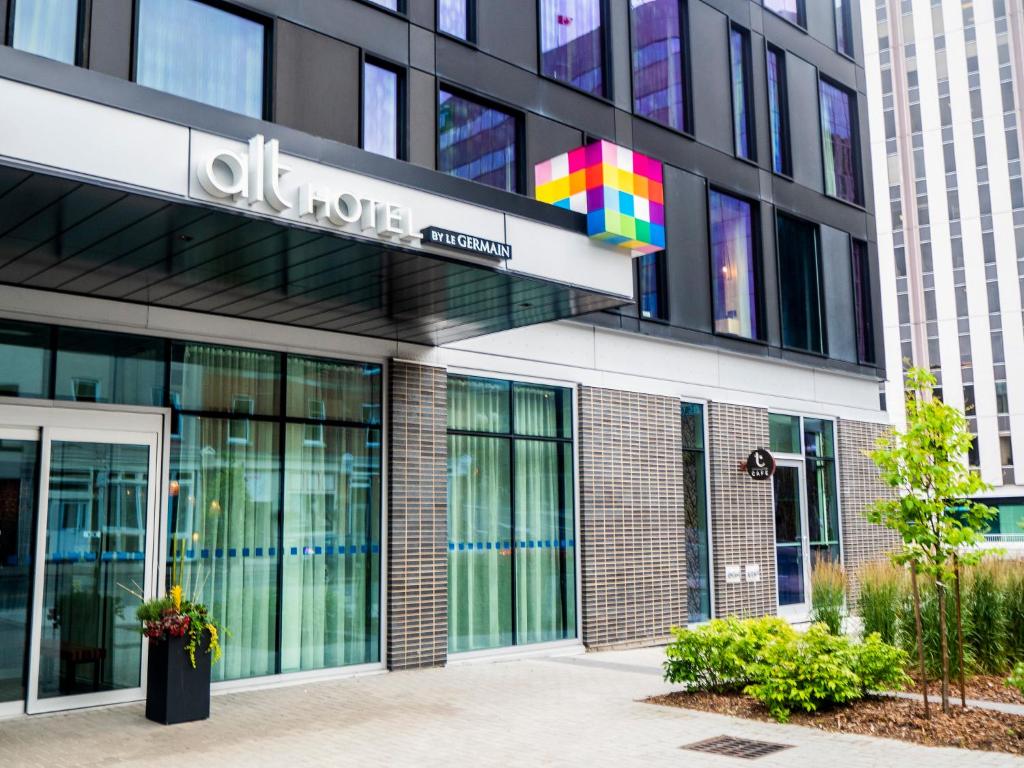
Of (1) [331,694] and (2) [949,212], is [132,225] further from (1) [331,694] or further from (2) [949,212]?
(2) [949,212]

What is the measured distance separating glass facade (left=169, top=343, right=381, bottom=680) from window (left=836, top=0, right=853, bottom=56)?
15137 millimetres

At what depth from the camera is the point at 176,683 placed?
930cm

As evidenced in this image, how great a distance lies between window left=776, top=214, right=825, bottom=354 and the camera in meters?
19.6

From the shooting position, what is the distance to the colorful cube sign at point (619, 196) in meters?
10.9

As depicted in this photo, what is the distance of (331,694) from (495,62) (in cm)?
870

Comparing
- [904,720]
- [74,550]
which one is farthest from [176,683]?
[904,720]

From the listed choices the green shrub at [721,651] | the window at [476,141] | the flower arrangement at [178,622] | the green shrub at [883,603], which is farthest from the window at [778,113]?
the flower arrangement at [178,622]

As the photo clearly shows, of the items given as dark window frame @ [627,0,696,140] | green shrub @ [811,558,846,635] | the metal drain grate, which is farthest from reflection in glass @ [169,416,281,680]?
dark window frame @ [627,0,696,140]

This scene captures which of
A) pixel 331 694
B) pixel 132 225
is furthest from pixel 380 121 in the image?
pixel 331 694

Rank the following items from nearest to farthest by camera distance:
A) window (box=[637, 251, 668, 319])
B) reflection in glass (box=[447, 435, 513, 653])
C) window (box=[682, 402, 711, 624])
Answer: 1. reflection in glass (box=[447, 435, 513, 653])
2. window (box=[637, 251, 668, 319])
3. window (box=[682, 402, 711, 624])

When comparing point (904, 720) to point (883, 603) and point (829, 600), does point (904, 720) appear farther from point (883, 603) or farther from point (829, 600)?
point (829, 600)

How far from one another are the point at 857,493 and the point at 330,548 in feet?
40.4

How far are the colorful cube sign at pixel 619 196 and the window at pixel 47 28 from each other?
528cm

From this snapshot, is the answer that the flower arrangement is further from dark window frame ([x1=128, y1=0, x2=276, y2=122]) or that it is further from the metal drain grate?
dark window frame ([x1=128, y1=0, x2=276, y2=122])
